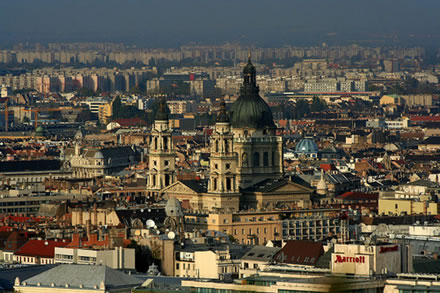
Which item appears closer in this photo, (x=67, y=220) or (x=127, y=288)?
(x=127, y=288)

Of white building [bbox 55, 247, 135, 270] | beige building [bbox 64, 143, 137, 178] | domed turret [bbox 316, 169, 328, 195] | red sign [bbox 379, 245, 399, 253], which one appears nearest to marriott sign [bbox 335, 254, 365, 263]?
red sign [bbox 379, 245, 399, 253]

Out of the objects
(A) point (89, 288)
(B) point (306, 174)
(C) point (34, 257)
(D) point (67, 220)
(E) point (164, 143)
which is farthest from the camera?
(B) point (306, 174)

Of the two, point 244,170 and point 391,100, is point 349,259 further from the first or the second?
point 391,100

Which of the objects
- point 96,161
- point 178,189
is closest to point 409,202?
point 178,189

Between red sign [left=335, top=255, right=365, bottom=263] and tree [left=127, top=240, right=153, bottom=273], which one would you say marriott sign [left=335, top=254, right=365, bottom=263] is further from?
tree [left=127, top=240, right=153, bottom=273]

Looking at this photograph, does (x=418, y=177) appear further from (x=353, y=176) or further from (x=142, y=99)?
(x=142, y=99)

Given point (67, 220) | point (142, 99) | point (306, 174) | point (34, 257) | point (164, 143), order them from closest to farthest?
point (34, 257), point (67, 220), point (164, 143), point (306, 174), point (142, 99)

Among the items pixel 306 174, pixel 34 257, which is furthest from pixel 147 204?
pixel 306 174
